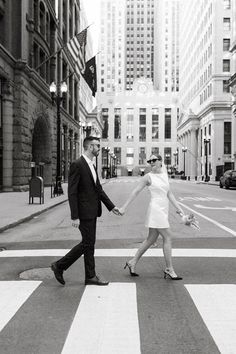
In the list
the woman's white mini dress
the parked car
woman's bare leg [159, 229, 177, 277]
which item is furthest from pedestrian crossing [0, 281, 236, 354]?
the parked car

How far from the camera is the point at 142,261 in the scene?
8055mm

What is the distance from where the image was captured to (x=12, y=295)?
5895 mm

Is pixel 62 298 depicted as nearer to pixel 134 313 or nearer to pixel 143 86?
pixel 134 313

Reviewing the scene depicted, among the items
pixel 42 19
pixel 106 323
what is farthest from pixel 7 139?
pixel 106 323

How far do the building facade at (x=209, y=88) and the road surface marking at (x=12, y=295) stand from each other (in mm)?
67214

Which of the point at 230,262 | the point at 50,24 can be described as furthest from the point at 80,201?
the point at 50,24

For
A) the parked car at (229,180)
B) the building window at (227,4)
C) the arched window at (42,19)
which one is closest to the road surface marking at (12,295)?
the arched window at (42,19)

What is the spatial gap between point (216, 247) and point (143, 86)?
6627 inches

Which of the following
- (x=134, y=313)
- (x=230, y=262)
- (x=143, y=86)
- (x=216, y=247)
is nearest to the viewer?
(x=134, y=313)

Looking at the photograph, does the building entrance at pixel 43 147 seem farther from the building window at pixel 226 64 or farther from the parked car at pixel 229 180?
the building window at pixel 226 64

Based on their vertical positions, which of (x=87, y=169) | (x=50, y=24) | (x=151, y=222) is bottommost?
(x=151, y=222)

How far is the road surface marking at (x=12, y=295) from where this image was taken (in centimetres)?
511

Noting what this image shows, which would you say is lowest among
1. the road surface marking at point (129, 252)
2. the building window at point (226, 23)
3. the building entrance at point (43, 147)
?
the road surface marking at point (129, 252)

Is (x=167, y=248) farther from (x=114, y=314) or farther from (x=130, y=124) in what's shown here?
(x=130, y=124)
